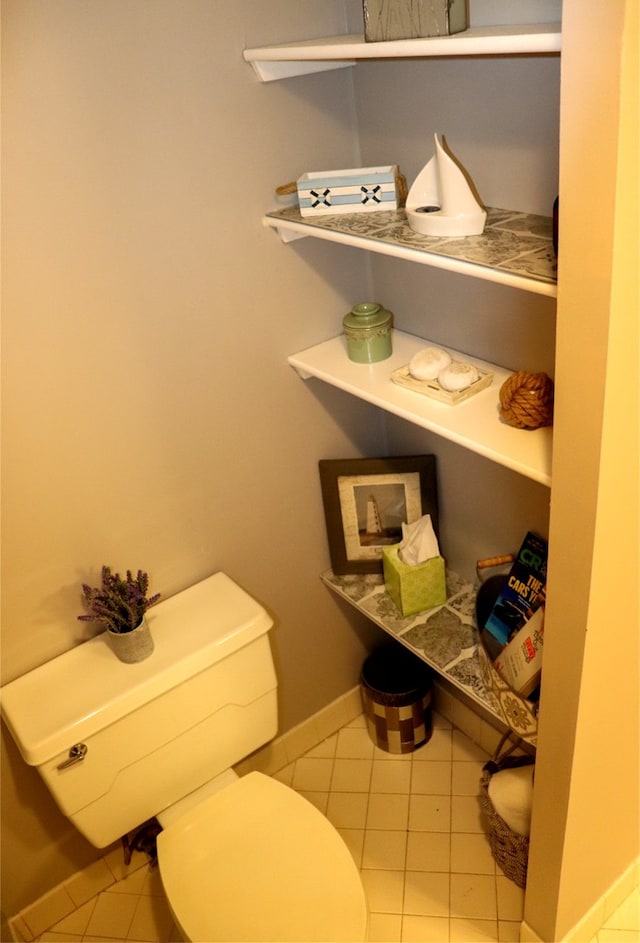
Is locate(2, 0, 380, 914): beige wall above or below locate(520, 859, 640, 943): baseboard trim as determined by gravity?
above

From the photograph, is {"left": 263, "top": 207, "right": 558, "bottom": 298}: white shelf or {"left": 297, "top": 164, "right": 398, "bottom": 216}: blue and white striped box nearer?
{"left": 263, "top": 207, "right": 558, "bottom": 298}: white shelf

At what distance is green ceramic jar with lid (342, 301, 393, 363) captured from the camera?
1637 mm

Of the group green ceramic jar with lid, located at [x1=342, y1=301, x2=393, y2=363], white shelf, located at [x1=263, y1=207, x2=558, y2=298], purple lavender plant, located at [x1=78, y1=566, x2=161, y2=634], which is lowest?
purple lavender plant, located at [x1=78, y1=566, x2=161, y2=634]

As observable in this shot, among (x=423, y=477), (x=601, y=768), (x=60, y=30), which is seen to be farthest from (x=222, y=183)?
(x=601, y=768)

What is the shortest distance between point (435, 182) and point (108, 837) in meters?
1.42

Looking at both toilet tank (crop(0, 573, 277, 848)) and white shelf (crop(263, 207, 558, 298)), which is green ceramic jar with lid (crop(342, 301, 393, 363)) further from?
toilet tank (crop(0, 573, 277, 848))

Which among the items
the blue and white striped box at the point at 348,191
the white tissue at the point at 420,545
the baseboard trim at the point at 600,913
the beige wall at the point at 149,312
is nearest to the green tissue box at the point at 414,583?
the white tissue at the point at 420,545

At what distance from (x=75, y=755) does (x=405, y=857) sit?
2.92 feet

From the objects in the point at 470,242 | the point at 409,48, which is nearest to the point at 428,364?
the point at 470,242

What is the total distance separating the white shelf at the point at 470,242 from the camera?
1.13m

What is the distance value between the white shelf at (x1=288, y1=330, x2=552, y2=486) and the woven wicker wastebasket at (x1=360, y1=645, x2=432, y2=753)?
2.71 feet

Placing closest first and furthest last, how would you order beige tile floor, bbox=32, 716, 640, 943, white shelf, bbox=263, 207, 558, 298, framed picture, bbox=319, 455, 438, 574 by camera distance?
white shelf, bbox=263, 207, 558, 298 < beige tile floor, bbox=32, 716, 640, 943 < framed picture, bbox=319, 455, 438, 574

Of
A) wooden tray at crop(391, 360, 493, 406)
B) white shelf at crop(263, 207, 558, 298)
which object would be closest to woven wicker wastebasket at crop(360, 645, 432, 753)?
wooden tray at crop(391, 360, 493, 406)

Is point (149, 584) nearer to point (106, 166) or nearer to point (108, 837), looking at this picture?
point (108, 837)
